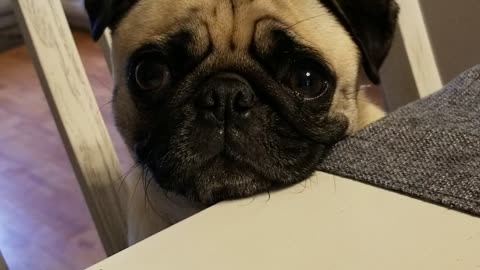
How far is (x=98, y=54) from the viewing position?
3.28 m

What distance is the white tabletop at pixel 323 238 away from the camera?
21.2 inches

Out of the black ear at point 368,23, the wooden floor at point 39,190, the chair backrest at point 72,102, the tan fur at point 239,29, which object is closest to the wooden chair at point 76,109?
the chair backrest at point 72,102

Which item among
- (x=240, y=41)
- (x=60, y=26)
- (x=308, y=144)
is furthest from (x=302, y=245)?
(x=60, y=26)

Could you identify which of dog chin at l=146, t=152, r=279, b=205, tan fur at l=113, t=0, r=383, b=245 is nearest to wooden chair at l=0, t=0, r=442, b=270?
tan fur at l=113, t=0, r=383, b=245

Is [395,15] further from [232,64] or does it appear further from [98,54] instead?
[98,54]

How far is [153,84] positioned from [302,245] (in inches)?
15.2

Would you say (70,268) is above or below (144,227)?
below

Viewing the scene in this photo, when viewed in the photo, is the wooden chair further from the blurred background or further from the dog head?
the blurred background

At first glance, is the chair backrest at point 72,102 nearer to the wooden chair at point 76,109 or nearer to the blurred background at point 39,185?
the wooden chair at point 76,109

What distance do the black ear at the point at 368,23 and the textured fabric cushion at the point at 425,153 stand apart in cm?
9

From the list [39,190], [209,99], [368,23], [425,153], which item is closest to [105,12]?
[209,99]

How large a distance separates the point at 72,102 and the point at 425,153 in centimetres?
55

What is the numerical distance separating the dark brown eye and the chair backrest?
185 mm

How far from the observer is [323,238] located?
58cm
